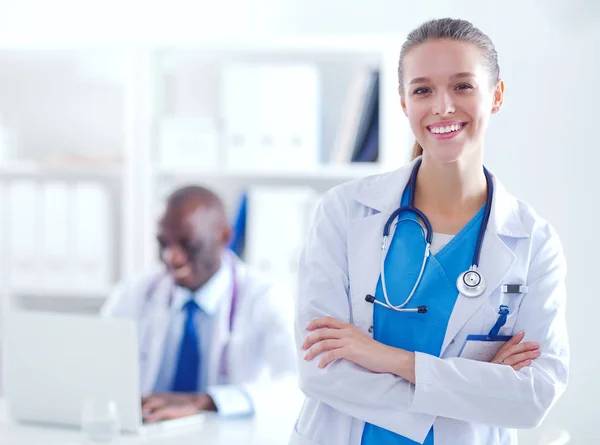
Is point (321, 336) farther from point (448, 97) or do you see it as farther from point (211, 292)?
point (211, 292)

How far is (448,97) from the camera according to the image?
1.51 meters

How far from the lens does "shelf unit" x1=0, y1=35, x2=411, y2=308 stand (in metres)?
3.04

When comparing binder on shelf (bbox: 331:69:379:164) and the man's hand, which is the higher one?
binder on shelf (bbox: 331:69:379:164)

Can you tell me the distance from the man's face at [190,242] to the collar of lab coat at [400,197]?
112 centimetres

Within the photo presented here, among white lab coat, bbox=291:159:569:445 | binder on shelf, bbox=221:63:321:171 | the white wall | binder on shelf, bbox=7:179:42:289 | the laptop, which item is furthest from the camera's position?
the white wall

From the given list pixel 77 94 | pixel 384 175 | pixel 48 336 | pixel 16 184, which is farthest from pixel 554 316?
pixel 77 94

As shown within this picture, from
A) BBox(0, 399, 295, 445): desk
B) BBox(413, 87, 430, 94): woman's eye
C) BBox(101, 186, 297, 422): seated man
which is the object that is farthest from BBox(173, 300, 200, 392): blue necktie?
BBox(413, 87, 430, 94): woman's eye

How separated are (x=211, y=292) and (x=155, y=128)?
786mm

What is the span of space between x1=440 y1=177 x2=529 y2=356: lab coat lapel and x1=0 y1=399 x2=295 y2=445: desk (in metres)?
0.70

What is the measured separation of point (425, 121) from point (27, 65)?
2481mm

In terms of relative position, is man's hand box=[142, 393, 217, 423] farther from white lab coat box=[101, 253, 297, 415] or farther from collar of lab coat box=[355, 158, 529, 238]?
collar of lab coat box=[355, 158, 529, 238]

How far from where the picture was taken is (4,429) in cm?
211

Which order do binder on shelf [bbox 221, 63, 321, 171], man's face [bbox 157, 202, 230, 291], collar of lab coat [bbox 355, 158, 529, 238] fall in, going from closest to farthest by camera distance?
collar of lab coat [bbox 355, 158, 529, 238]
man's face [bbox 157, 202, 230, 291]
binder on shelf [bbox 221, 63, 321, 171]

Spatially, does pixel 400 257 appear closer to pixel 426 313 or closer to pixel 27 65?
pixel 426 313
